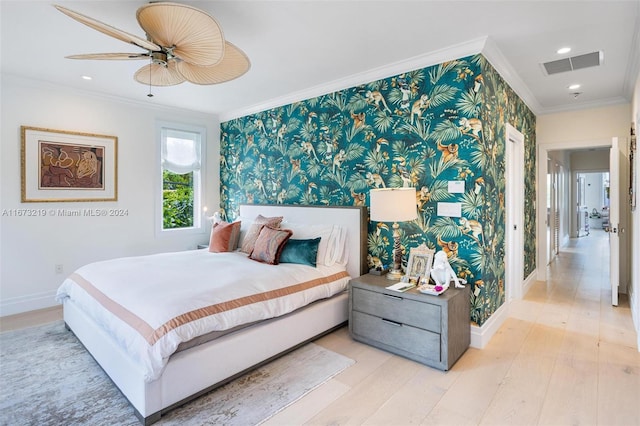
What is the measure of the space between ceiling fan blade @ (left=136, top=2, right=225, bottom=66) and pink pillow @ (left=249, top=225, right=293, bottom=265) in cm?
173

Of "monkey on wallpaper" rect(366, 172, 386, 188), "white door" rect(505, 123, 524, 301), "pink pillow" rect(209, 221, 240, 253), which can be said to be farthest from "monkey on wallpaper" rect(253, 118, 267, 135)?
"white door" rect(505, 123, 524, 301)

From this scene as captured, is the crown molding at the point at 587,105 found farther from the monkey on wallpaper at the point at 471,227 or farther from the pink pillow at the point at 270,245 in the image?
the pink pillow at the point at 270,245

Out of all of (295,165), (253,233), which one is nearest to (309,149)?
(295,165)

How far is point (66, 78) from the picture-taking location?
370 cm

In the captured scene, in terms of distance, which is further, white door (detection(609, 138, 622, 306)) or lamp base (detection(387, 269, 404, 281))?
white door (detection(609, 138, 622, 306))

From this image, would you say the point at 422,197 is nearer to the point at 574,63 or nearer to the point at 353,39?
the point at 353,39

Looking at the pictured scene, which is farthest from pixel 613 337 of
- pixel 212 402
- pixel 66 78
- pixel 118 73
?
pixel 66 78

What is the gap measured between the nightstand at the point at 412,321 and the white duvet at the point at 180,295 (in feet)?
1.26

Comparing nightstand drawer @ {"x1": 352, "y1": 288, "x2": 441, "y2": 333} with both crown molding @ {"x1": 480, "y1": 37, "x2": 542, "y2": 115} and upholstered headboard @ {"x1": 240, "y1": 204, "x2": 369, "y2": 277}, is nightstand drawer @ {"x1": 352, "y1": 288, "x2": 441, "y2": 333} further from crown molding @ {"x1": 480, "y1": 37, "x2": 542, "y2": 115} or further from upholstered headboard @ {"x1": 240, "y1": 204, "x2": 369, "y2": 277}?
crown molding @ {"x1": 480, "y1": 37, "x2": 542, "y2": 115}

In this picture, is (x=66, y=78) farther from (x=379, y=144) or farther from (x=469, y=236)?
(x=469, y=236)

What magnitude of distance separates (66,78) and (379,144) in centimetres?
351

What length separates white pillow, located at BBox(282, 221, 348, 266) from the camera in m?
3.43

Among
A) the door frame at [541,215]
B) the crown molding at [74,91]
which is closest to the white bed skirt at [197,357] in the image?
the crown molding at [74,91]

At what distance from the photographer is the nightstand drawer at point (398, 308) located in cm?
251
